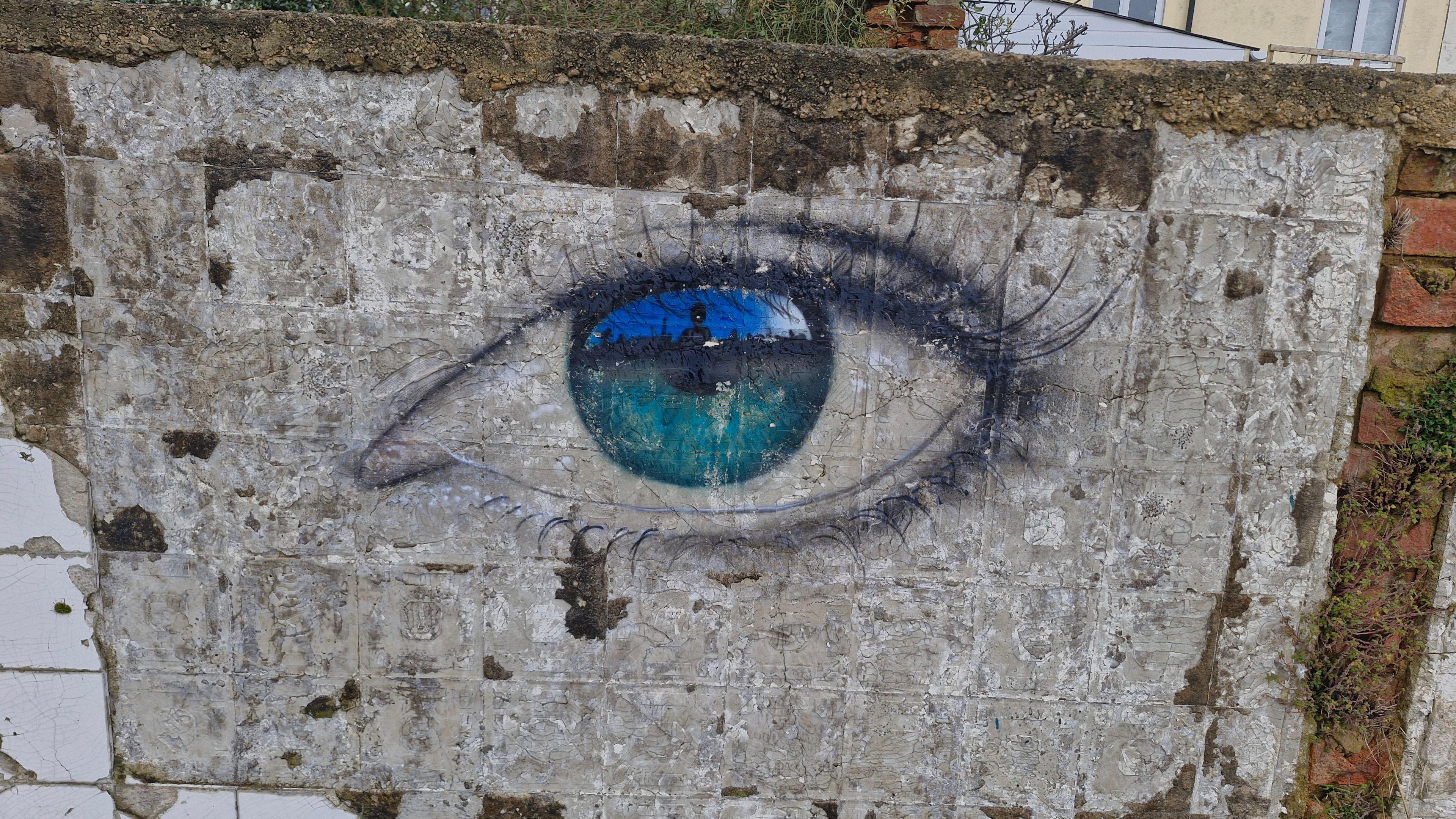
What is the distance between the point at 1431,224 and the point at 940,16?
194 centimetres

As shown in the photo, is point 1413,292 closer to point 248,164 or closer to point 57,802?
point 248,164

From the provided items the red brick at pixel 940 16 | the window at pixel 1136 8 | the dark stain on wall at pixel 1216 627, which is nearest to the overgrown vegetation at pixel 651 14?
the red brick at pixel 940 16

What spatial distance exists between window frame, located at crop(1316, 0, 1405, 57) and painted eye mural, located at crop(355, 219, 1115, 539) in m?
5.79

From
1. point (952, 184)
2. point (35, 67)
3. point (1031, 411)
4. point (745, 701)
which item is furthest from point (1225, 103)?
point (35, 67)

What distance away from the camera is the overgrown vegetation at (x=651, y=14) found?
2988 millimetres

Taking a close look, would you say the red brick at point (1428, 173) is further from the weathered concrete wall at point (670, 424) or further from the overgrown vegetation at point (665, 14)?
the overgrown vegetation at point (665, 14)

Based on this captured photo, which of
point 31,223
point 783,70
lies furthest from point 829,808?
point 31,223

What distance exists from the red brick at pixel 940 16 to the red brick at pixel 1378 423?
2151 millimetres

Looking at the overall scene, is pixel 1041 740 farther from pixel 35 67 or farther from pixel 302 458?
pixel 35 67

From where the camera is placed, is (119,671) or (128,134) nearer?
(128,134)

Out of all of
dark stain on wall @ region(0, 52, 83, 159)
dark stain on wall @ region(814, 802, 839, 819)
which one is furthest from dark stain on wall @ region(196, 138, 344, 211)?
dark stain on wall @ region(814, 802, 839, 819)

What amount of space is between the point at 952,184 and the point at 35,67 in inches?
119

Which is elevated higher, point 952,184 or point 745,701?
point 952,184

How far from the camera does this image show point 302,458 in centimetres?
250
